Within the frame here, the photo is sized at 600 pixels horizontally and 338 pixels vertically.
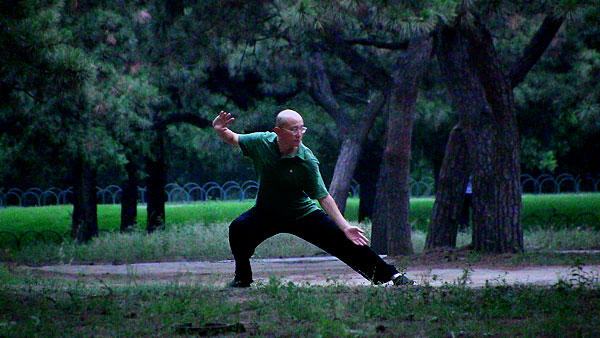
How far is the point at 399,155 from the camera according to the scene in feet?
53.0

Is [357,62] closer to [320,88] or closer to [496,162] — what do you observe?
[496,162]

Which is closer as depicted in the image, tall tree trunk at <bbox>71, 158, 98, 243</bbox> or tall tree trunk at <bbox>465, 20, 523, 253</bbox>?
tall tree trunk at <bbox>465, 20, 523, 253</bbox>

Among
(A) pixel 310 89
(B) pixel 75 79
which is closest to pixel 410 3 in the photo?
(B) pixel 75 79

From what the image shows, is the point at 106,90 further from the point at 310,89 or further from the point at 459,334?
the point at 459,334

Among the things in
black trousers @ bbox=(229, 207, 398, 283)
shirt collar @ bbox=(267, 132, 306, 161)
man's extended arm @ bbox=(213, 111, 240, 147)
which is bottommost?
black trousers @ bbox=(229, 207, 398, 283)

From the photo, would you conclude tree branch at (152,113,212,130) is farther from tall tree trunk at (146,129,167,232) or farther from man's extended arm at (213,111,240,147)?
man's extended arm at (213,111,240,147)

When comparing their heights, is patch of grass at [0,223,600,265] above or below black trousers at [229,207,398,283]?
below

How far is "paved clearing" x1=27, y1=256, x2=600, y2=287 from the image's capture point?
9.41 m

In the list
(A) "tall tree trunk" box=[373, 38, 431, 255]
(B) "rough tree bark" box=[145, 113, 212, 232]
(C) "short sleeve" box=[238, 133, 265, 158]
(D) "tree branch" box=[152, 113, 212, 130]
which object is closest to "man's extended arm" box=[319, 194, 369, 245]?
(C) "short sleeve" box=[238, 133, 265, 158]

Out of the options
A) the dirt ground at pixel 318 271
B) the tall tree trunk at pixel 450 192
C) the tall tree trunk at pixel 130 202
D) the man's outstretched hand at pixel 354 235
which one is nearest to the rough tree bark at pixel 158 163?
the tall tree trunk at pixel 130 202

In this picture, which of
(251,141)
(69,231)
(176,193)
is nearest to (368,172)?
(69,231)

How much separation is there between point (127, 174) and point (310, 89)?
8386 millimetres

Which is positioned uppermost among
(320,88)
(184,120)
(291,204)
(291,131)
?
(320,88)

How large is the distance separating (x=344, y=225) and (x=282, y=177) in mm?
688
